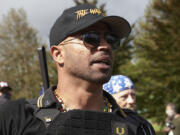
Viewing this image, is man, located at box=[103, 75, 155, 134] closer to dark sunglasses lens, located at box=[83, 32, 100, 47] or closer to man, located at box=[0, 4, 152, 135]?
man, located at box=[0, 4, 152, 135]

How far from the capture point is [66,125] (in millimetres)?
2023

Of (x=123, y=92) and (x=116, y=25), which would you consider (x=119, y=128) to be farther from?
(x=123, y=92)

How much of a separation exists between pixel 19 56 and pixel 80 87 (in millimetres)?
22736

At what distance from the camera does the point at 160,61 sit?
16781mm

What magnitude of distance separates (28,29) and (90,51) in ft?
78.1

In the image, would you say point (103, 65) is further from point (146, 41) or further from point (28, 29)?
point (28, 29)

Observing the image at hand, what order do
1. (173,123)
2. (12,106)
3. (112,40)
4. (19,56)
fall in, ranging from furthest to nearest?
1. (19,56)
2. (173,123)
3. (112,40)
4. (12,106)

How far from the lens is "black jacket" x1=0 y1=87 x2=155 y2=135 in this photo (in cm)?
190

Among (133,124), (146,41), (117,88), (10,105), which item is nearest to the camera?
(10,105)

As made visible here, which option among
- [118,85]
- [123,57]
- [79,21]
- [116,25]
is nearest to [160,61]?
[123,57]

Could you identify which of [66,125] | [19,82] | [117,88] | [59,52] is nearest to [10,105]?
[66,125]

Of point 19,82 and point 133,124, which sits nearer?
point 133,124

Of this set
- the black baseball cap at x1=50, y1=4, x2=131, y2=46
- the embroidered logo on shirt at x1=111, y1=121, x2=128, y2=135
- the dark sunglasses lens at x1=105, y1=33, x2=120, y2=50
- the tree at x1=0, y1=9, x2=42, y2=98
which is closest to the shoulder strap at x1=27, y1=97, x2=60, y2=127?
the embroidered logo on shirt at x1=111, y1=121, x2=128, y2=135

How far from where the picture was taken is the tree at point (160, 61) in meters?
16.2
